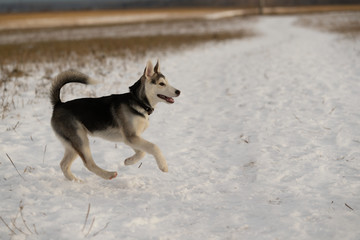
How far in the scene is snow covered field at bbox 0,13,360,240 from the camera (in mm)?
3672

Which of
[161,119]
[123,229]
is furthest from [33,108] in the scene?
[123,229]

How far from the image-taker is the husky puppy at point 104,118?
4496mm

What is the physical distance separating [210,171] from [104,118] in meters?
1.71

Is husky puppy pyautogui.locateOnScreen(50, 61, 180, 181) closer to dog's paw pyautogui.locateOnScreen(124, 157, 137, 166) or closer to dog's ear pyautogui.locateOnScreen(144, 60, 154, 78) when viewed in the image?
dog's ear pyautogui.locateOnScreen(144, 60, 154, 78)

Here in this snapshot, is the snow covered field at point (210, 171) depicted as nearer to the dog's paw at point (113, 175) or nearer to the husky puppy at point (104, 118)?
the dog's paw at point (113, 175)

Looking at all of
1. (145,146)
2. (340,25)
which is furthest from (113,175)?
(340,25)

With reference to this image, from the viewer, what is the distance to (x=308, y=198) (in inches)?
165

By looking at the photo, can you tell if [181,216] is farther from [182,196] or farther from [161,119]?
[161,119]

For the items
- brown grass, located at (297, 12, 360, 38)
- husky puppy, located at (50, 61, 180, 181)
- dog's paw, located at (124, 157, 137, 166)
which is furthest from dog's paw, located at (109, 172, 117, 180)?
brown grass, located at (297, 12, 360, 38)

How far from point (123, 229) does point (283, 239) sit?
5.22ft

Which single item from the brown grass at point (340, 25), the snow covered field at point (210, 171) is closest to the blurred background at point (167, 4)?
the brown grass at point (340, 25)

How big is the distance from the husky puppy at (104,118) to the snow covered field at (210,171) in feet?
1.45

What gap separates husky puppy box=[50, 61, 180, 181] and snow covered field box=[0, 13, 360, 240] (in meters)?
0.44

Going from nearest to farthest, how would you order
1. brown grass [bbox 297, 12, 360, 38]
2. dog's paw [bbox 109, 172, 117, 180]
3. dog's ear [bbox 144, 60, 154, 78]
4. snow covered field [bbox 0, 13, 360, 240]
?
1. snow covered field [bbox 0, 13, 360, 240]
2. dog's paw [bbox 109, 172, 117, 180]
3. dog's ear [bbox 144, 60, 154, 78]
4. brown grass [bbox 297, 12, 360, 38]
